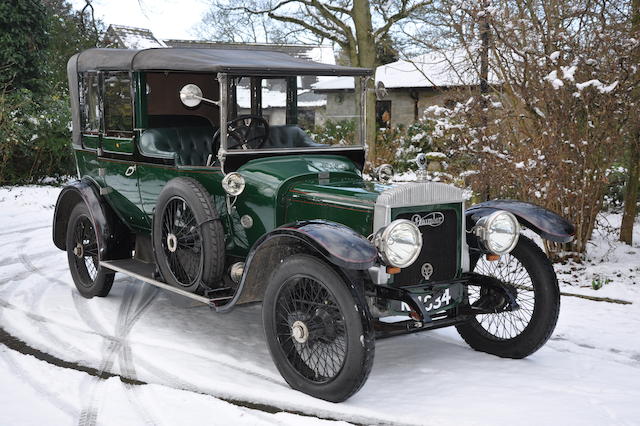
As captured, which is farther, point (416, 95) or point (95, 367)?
point (416, 95)

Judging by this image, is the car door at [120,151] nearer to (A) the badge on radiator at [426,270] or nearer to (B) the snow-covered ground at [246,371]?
(B) the snow-covered ground at [246,371]

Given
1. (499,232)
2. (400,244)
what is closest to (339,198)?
(400,244)

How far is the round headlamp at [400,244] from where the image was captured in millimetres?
4262

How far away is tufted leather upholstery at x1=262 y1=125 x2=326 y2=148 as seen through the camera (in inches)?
226

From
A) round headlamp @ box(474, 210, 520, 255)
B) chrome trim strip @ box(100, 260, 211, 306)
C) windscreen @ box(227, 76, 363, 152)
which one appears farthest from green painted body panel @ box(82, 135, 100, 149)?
round headlamp @ box(474, 210, 520, 255)

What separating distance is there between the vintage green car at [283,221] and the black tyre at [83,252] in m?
0.02

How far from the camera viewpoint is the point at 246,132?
18.2 ft

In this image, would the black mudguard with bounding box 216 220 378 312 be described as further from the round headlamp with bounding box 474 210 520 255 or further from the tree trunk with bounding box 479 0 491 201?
the tree trunk with bounding box 479 0 491 201

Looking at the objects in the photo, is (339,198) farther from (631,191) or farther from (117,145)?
(631,191)

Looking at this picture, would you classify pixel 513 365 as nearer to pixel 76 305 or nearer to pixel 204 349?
pixel 204 349

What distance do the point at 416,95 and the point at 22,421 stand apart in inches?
836

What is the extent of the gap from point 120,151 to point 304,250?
2.27m

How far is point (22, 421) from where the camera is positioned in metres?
3.95

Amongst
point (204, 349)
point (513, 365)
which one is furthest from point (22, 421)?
point (513, 365)
